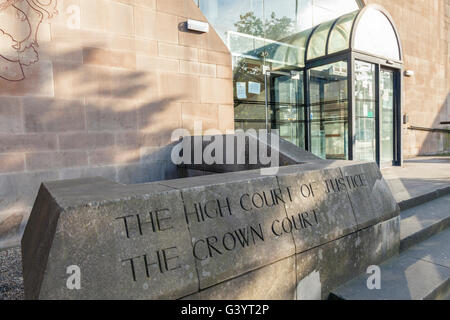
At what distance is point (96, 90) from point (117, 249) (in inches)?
141

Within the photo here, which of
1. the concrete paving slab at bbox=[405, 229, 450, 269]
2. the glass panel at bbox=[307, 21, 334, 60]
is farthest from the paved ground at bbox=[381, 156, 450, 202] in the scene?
the glass panel at bbox=[307, 21, 334, 60]

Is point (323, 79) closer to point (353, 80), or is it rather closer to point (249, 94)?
point (353, 80)

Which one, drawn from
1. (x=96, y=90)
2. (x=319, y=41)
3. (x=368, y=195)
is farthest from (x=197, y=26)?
(x=319, y=41)

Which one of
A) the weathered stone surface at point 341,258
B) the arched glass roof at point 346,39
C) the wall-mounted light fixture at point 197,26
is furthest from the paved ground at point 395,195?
the wall-mounted light fixture at point 197,26

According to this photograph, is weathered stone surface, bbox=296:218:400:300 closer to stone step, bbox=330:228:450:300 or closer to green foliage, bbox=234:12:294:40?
stone step, bbox=330:228:450:300

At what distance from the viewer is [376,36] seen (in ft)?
27.3

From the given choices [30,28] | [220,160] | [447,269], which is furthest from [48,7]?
[447,269]

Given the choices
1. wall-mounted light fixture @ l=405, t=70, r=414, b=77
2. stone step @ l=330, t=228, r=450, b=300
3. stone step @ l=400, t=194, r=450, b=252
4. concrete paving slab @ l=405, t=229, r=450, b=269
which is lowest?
stone step @ l=330, t=228, r=450, b=300

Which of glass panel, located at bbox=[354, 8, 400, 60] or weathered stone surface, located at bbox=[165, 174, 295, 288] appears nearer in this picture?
weathered stone surface, located at bbox=[165, 174, 295, 288]

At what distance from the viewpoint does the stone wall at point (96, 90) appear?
4.00 metres

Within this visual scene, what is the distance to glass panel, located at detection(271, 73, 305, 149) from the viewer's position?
27.9 ft

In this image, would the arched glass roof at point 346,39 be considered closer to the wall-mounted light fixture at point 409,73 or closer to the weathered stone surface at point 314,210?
the wall-mounted light fixture at point 409,73

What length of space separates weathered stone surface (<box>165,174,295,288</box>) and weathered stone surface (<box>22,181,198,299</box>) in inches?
4.2
